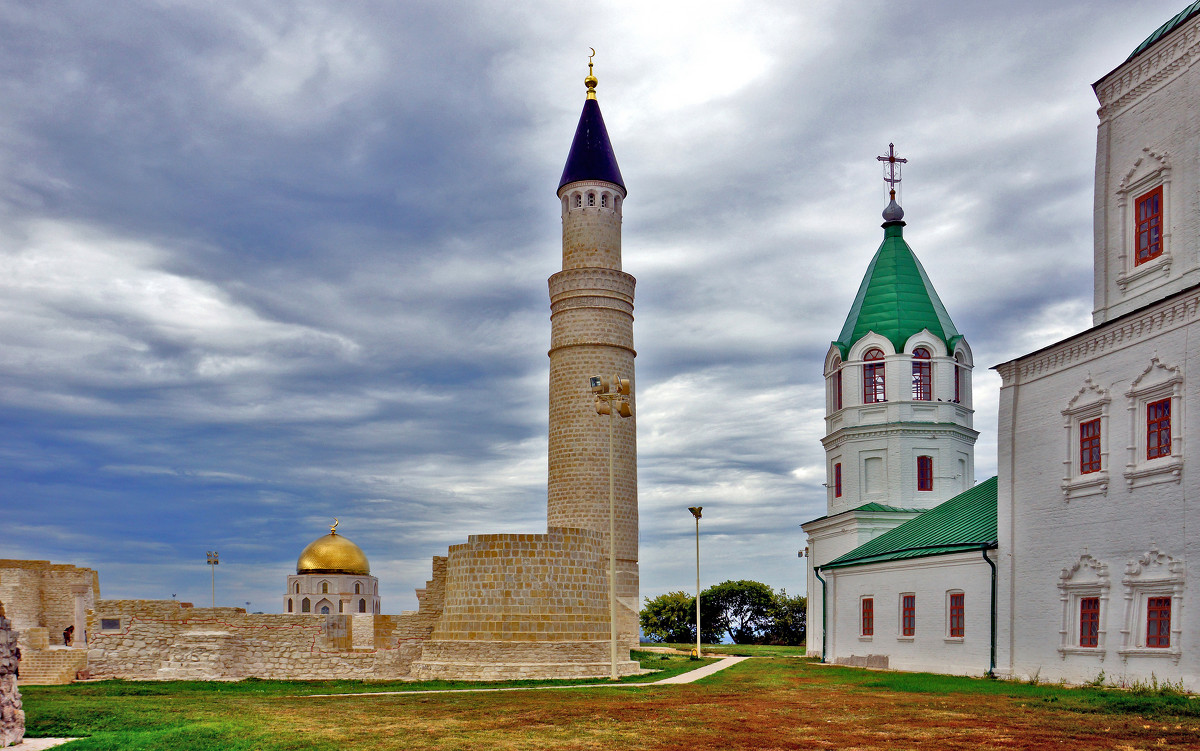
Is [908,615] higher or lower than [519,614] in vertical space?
lower

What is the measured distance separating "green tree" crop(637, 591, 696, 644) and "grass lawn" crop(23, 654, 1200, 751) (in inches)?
1697

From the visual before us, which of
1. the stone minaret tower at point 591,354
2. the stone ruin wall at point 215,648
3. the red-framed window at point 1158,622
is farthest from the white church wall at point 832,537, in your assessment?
the stone ruin wall at point 215,648

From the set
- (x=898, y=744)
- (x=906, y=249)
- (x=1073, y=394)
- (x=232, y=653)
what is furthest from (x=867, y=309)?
(x=898, y=744)

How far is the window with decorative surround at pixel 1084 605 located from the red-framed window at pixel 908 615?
7.96 metres

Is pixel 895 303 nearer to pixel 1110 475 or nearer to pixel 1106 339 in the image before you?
pixel 1106 339

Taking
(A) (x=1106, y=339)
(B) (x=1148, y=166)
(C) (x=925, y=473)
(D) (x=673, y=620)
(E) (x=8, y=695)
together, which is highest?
(B) (x=1148, y=166)

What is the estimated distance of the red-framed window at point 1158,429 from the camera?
61.3 ft

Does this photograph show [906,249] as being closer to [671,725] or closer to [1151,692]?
[1151,692]

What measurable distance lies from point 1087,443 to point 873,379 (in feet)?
56.6

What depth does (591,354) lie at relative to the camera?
40.9m

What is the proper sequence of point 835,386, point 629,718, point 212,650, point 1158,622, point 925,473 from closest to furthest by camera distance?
point 629,718, point 1158,622, point 212,650, point 925,473, point 835,386

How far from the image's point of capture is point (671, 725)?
1331 cm

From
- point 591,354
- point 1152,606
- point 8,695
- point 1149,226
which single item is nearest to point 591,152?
point 591,354

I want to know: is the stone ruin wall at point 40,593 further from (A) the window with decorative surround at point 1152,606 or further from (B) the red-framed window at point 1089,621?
(A) the window with decorative surround at point 1152,606
